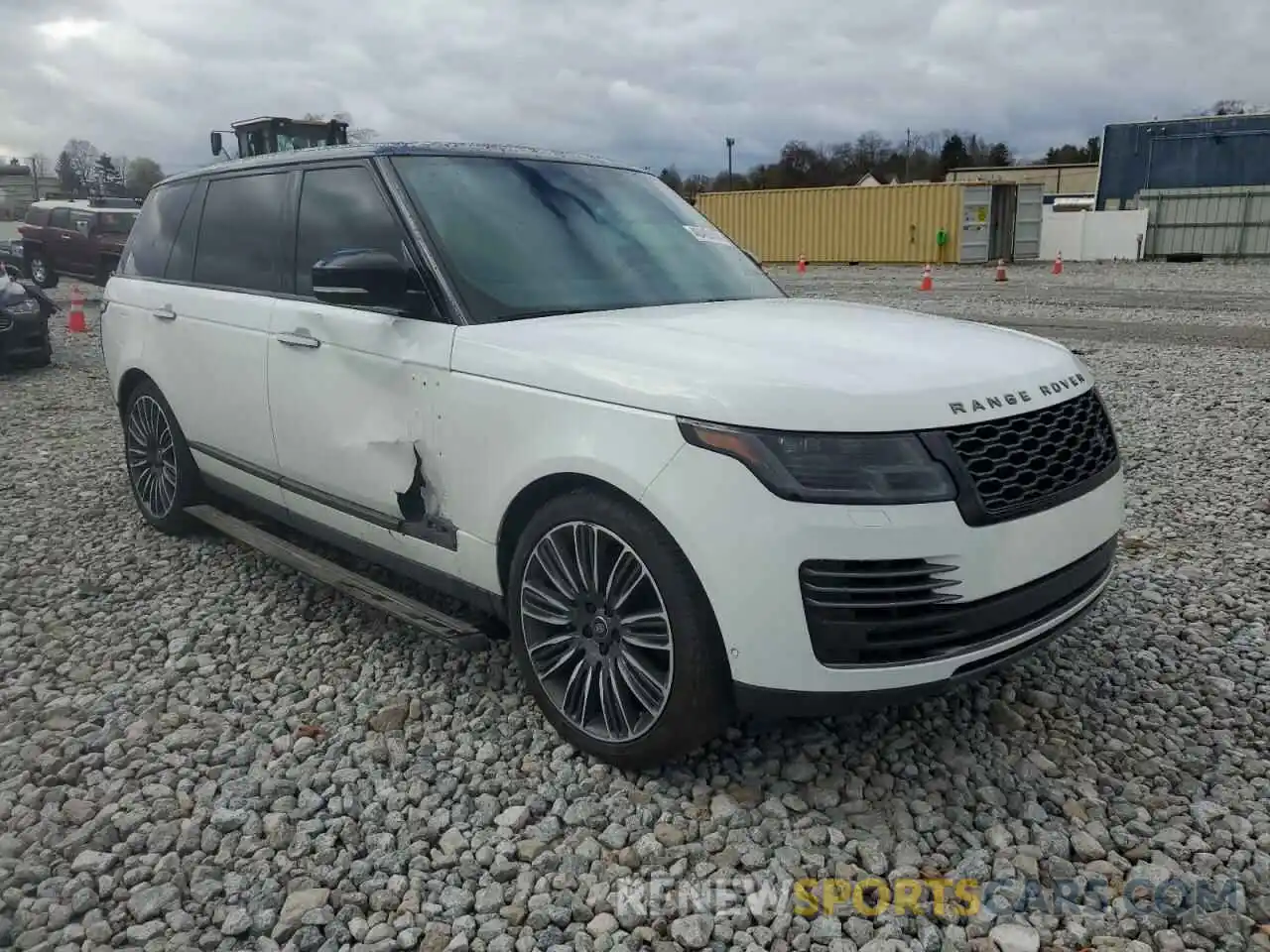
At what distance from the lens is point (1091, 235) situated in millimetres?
32469

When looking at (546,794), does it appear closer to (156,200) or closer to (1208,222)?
(156,200)

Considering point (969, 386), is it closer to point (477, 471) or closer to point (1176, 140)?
point (477, 471)

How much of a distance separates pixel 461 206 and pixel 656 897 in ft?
7.93

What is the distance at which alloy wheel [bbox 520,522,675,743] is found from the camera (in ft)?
9.43

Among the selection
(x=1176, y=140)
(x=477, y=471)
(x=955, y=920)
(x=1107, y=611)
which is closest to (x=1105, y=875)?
(x=955, y=920)

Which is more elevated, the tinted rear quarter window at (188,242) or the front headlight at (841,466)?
the tinted rear quarter window at (188,242)

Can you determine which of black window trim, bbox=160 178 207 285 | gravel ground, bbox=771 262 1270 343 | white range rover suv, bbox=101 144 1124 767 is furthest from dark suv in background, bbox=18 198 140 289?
white range rover suv, bbox=101 144 1124 767

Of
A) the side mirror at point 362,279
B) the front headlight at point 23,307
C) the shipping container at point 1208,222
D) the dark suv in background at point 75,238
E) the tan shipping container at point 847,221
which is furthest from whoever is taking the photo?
the tan shipping container at point 847,221

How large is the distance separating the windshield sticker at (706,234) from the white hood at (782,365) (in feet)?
2.71

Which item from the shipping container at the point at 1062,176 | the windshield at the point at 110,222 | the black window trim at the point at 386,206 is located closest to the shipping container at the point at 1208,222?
the windshield at the point at 110,222

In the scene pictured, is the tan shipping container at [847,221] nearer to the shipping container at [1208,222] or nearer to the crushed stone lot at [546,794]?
the shipping container at [1208,222]
